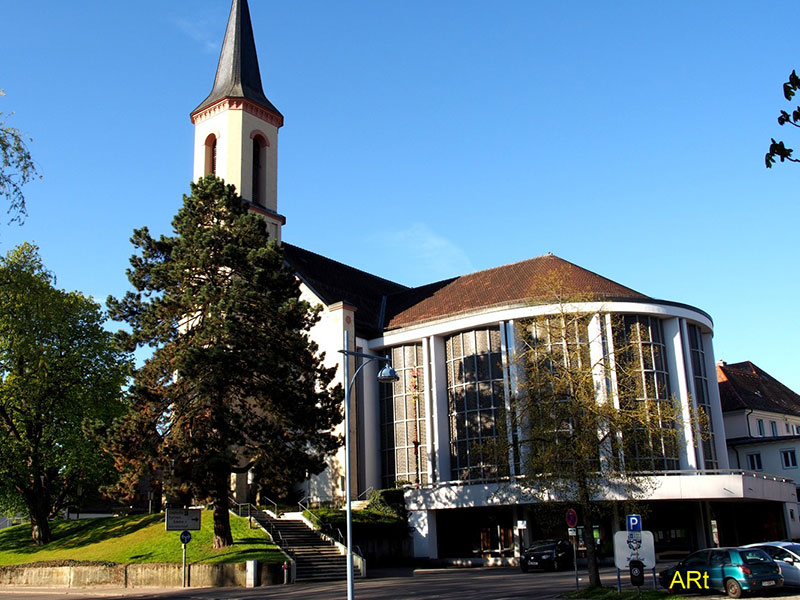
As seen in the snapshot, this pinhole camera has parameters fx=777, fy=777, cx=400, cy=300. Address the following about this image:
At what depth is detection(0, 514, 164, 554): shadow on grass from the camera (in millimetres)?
35906

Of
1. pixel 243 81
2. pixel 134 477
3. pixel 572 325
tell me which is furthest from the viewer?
pixel 243 81

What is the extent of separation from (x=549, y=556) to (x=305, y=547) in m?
9.93

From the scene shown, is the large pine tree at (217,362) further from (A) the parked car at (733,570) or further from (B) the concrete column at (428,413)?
(A) the parked car at (733,570)

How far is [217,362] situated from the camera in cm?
2864

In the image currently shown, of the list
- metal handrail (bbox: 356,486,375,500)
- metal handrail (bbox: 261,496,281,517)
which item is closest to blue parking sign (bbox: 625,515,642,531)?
metal handrail (bbox: 261,496,281,517)

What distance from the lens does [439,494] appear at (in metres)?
38.5

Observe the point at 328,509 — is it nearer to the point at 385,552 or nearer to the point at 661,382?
the point at 385,552

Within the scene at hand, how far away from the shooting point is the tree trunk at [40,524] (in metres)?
38.0

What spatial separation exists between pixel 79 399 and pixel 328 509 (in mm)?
13840

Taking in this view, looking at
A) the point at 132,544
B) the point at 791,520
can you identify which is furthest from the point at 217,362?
the point at 791,520

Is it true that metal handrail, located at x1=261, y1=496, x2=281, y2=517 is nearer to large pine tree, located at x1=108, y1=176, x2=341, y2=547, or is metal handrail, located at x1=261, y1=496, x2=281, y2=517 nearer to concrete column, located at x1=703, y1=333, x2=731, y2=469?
large pine tree, located at x1=108, y1=176, x2=341, y2=547

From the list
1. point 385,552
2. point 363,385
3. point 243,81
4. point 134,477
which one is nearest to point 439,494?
point 385,552

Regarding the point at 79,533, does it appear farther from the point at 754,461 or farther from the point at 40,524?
the point at 754,461

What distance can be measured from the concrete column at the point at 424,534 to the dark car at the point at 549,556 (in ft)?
24.0
